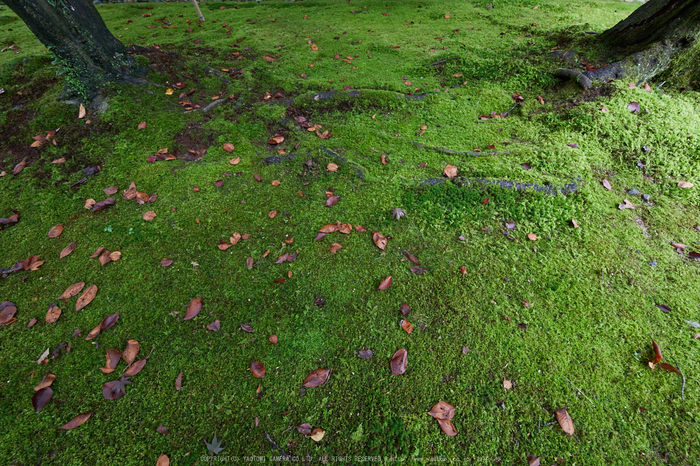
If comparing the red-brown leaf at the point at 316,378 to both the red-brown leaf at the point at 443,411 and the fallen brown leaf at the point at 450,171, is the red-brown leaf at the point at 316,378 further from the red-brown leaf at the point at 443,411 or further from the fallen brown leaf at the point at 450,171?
the fallen brown leaf at the point at 450,171

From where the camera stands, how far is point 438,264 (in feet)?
7.60

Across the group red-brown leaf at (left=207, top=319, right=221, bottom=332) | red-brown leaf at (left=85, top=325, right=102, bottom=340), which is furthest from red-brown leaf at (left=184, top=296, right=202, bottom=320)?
red-brown leaf at (left=85, top=325, right=102, bottom=340)

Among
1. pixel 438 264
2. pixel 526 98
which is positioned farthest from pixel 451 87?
pixel 438 264

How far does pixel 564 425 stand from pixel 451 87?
12.4 ft

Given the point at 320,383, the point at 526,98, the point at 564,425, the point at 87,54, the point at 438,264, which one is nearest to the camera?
the point at 564,425

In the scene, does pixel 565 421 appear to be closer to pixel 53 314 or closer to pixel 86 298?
pixel 86 298

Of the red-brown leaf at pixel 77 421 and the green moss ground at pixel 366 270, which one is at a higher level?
the green moss ground at pixel 366 270

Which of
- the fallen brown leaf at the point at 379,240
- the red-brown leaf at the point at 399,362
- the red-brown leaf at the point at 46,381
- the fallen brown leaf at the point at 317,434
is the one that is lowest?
the red-brown leaf at the point at 46,381

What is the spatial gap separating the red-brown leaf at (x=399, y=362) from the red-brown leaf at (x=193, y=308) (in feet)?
4.48

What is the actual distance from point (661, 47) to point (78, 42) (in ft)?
20.2

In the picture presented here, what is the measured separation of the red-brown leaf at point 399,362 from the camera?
1810 millimetres

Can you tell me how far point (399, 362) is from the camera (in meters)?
1.84

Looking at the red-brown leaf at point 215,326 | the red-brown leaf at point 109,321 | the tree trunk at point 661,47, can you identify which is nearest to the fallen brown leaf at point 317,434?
the red-brown leaf at point 215,326

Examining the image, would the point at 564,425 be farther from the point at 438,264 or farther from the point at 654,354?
the point at 438,264
